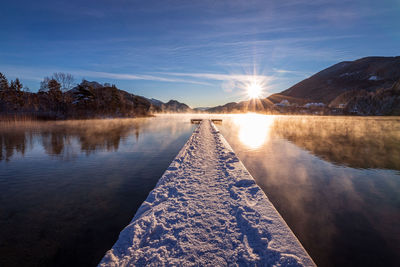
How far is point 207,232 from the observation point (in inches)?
152

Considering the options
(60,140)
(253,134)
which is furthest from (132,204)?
(253,134)

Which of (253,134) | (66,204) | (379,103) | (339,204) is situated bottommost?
(66,204)

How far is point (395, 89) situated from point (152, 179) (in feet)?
535

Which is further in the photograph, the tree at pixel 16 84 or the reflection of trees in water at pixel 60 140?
the tree at pixel 16 84

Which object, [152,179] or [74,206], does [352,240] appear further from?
[74,206]

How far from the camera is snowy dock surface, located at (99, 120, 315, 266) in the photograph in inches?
123

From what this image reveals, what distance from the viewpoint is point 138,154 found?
13547 millimetres

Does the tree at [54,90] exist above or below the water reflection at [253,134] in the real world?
above

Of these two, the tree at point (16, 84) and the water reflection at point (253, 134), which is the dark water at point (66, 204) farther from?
the tree at point (16, 84)

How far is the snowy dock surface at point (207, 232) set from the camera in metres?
3.12

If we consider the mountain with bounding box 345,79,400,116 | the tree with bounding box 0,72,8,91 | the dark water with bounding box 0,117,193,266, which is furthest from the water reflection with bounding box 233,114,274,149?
the mountain with bounding box 345,79,400,116

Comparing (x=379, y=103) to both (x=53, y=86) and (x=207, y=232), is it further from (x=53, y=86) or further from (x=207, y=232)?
(x=53, y=86)

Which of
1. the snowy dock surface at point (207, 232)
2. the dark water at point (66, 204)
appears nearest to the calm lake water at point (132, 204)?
the dark water at point (66, 204)

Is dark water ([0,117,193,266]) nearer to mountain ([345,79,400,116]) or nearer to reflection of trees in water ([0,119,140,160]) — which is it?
reflection of trees in water ([0,119,140,160])
